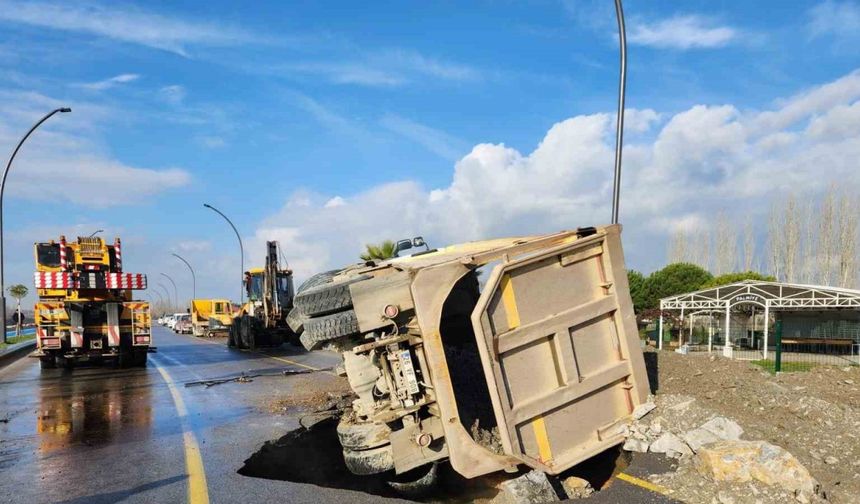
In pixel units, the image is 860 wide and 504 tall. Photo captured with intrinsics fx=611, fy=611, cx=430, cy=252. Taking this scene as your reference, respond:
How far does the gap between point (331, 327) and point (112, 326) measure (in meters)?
13.5

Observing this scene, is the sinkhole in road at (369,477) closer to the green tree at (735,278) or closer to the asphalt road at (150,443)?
the asphalt road at (150,443)

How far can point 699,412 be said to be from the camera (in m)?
5.80

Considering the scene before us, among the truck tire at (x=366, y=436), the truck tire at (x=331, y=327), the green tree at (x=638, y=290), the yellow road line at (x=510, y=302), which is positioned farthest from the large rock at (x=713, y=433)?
the green tree at (x=638, y=290)

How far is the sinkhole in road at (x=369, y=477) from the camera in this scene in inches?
206

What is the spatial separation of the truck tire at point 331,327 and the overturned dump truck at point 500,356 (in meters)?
0.01

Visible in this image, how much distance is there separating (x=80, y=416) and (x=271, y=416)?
3088mm

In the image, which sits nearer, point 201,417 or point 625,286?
point 625,286

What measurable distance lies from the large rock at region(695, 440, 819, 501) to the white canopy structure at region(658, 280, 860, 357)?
643 inches

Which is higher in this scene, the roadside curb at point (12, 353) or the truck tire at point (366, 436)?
the roadside curb at point (12, 353)

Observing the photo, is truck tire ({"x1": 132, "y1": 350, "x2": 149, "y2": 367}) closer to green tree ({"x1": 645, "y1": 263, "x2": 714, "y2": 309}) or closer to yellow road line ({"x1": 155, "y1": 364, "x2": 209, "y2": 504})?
yellow road line ({"x1": 155, "y1": 364, "x2": 209, "y2": 504})

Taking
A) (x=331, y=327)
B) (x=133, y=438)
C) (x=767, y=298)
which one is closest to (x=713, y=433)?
(x=331, y=327)

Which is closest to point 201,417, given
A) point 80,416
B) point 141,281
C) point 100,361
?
point 80,416

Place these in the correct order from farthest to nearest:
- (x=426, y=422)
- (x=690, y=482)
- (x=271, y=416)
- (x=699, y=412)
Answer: (x=271, y=416)
(x=699, y=412)
(x=426, y=422)
(x=690, y=482)

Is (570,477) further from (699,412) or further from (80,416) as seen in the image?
(80,416)
